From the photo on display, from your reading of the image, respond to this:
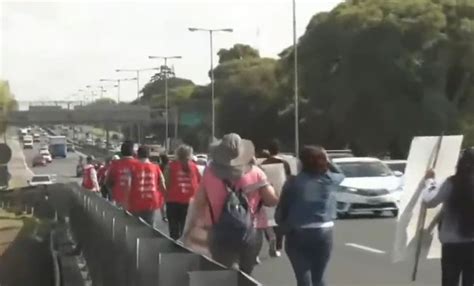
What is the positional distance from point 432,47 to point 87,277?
52.9m

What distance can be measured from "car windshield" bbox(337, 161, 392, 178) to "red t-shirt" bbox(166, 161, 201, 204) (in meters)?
14.8

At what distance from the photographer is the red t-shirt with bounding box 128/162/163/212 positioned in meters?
16.7

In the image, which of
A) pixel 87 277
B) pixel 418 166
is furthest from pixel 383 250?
pixel 418 166

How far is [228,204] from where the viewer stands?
9.81 metres

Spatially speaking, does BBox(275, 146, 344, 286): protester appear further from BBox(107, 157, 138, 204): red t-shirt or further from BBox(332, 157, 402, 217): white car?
BBox(332, 157, 402, 217): white car

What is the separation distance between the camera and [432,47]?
64.9 meters

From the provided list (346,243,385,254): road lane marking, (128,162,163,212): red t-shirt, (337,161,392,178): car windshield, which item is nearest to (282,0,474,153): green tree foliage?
(337,161,392,178): car windshield

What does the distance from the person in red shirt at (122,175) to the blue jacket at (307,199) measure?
683 centimetres

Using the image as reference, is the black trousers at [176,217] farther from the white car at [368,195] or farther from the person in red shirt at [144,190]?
the white car at [368,195]

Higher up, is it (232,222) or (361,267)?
(232,222)

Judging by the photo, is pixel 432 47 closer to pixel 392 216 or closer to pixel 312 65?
pixel 312 65

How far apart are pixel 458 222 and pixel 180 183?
8169 mm

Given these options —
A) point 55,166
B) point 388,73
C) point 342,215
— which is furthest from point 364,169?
point 55,166

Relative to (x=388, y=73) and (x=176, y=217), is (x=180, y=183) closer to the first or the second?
(x=176, y=217)
